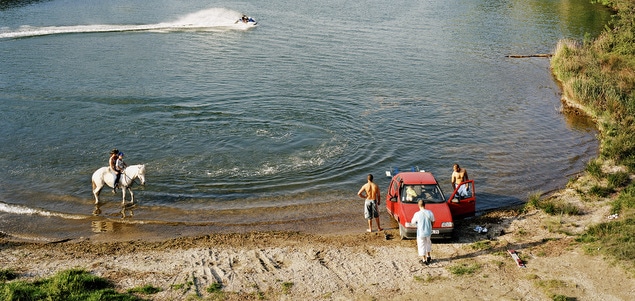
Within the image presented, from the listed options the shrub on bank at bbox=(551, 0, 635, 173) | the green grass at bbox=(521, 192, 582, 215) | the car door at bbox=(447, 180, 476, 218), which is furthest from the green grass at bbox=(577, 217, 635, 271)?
the shrub on bank at bbox=(551, 0, 635, 173)

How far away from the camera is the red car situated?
18906 mm

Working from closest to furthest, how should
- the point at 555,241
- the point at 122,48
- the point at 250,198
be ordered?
the point at 555,241 < the point at 250,198 < the point at 122,48

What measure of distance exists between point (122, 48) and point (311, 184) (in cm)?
3224

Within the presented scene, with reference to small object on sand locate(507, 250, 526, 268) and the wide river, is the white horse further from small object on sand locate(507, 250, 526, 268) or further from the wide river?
small object on sand locate(507, 250, 526, 268)

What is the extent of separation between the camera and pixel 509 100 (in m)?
38.9

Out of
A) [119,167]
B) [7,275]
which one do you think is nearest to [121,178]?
[119,167]

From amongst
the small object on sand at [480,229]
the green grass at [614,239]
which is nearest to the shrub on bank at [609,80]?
the green grass at [614,239]

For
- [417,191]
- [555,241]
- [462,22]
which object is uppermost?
[462,22]

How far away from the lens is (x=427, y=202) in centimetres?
2008

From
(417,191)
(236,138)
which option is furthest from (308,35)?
(417,191)

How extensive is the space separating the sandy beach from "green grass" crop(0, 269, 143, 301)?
64cm

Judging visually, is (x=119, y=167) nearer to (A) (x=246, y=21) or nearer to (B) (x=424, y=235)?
(B) (x=424, y=235)

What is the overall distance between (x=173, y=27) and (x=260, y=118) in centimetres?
3077

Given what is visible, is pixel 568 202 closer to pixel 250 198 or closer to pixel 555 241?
pixel 555 241
